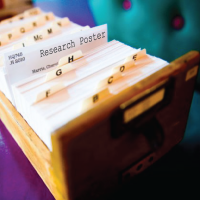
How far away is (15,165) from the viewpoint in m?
0.79

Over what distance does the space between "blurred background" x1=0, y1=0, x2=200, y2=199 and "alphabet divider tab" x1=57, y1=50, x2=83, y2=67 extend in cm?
38

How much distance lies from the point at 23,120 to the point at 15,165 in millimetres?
184

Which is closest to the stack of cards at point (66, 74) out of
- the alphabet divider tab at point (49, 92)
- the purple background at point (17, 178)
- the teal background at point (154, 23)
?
the alphabet divider tab at point (49, 92)

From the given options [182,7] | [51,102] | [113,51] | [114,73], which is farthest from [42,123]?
[182,7]

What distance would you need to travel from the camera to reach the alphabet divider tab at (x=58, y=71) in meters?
0.67

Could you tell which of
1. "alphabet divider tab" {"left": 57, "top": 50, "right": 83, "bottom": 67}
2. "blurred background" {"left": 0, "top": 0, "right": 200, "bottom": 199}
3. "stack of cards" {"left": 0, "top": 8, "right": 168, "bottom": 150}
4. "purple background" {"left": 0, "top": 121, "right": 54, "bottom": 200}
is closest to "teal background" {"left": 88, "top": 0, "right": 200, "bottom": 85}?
"blurred background" {"left": 0, "top": 0, "right": 200, "bottom": 199}

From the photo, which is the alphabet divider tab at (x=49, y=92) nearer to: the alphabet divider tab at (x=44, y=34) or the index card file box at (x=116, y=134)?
the index card file box at (x=116, y=134)

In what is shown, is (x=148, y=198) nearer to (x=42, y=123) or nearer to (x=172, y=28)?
(x=42, y=123)

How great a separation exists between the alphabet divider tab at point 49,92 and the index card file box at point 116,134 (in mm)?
103

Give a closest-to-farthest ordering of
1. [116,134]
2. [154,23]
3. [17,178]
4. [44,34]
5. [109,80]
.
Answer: [116,134], [109,80], [17,178], [44,34], [154,23]

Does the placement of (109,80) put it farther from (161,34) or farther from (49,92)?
(161,34)

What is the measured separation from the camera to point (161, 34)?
40.8 inches

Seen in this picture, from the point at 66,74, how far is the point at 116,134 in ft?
0.85

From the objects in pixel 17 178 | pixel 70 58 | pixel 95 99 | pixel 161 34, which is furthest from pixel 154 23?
pixel 17 178
